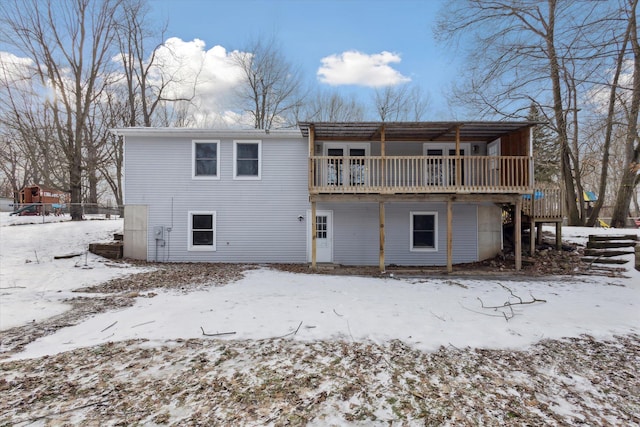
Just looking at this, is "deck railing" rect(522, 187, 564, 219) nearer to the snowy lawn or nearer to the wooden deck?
the wooden deck

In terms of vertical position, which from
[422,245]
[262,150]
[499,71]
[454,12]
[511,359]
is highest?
[454,12]

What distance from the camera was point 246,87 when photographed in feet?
85.3

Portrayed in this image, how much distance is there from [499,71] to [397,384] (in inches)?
508

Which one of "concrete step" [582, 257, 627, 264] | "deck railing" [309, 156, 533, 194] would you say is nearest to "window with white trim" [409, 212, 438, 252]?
"deck railing" [309, 156, 533, 194]

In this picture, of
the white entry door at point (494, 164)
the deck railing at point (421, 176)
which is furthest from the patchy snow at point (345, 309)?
the white entry door at point (494, 164)

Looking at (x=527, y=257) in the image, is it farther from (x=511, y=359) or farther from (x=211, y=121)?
(x=211, y=121)

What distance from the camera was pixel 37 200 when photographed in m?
24.7

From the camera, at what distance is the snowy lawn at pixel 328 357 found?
9.45ft

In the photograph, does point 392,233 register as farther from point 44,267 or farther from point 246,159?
point 44,267

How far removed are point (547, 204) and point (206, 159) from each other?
12.3 m

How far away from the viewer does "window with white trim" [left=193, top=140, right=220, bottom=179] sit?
1156 cm

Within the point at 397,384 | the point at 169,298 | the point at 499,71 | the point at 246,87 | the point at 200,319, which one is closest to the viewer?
the point at 397,384

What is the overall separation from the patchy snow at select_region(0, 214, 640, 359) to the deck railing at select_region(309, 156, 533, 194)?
2.79 meters

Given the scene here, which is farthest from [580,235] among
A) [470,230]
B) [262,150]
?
[262,150]
